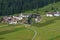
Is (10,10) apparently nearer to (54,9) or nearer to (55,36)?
(54,9)

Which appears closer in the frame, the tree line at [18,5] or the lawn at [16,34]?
the lawn at [16,34]

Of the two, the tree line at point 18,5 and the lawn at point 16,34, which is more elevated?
the tree line at point 18,5

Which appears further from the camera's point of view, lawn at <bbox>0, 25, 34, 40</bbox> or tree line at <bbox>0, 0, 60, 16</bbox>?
tree line at <bbox>0, 0, 60, 16</bbox>

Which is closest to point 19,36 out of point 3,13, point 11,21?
point 11,21

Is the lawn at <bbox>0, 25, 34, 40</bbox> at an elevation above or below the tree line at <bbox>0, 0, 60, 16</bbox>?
below

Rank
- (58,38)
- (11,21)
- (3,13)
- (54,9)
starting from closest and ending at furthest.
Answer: (58,38)
(11,21)
(54,9)
(3,13)

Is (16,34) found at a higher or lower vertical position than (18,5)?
lower

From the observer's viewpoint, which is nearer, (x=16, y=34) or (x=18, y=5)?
(x=16, y=34)

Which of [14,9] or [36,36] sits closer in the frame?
[36,36]
